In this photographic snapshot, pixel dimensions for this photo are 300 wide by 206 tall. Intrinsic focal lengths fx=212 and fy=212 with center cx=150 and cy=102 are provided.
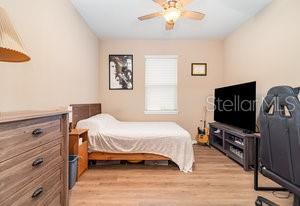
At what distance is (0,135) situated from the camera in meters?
1.02

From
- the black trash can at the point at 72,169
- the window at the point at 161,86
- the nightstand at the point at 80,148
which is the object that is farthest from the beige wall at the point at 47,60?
the window at the point at 161,86

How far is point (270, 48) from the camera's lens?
3.35 m

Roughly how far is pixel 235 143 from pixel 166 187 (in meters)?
1.66

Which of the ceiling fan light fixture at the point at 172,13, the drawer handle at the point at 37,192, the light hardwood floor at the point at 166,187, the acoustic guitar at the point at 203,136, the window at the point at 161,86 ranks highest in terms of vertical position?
the ceiling fan light fixture at the point at 172,13

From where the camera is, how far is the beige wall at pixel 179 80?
17.2 ft

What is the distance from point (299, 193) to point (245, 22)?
3.64 metres

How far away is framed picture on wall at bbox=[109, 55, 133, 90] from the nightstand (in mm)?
2235

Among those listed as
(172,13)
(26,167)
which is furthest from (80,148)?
(172,13)

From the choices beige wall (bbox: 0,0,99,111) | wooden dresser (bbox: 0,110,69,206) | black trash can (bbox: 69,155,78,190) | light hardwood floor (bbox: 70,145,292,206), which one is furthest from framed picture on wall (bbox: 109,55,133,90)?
wooden dresser (bbox: 0,110,69,206)

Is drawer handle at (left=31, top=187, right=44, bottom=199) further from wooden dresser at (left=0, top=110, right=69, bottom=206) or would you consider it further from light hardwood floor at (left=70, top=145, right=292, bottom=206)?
light hardwood floor at (left=70, top=145, right=292, bottom=206)

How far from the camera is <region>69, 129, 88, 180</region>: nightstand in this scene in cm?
281

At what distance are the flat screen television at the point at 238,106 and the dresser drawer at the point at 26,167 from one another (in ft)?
9.23

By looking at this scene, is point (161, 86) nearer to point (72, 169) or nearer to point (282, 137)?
point (72, 169)

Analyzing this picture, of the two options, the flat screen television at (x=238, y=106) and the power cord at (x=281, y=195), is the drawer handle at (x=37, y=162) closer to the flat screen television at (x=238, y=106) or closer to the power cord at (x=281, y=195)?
the power cord at (x=281, y=195)
